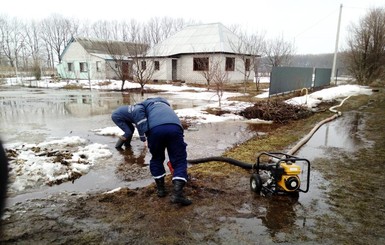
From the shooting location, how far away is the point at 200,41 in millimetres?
30375

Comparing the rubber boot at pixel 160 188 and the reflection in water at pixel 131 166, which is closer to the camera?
the rubber boot at pixel 160 188

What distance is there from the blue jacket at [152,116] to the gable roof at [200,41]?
24.7 m

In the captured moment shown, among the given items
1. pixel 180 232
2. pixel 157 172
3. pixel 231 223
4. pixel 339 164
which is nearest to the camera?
pixel 180 232

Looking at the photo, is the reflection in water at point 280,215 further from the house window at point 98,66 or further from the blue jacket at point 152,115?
the house window at point 98,66

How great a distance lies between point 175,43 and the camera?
3250 cm

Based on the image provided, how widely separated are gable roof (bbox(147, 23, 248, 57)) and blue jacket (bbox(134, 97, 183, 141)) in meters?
24.7

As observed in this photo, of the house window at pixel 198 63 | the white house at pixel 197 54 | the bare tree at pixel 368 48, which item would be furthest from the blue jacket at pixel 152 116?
the bare tree at pixel 368 48

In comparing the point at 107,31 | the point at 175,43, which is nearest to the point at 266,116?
the point at 175,43

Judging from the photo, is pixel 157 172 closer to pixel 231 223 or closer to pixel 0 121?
pixel 231 223

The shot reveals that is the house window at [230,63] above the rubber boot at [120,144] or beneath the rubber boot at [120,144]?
above

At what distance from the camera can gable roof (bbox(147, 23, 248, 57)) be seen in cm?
2884

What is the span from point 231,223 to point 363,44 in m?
31.7

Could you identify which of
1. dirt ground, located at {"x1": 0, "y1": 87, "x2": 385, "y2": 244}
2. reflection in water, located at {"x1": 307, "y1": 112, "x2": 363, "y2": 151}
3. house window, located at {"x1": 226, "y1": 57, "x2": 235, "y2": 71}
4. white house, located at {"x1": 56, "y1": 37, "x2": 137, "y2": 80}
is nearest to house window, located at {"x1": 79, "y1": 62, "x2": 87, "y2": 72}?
white house, located at {"x1": 56, "y1": 37, "x2": 137, "y2": 80}

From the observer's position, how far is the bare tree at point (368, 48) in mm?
27469
